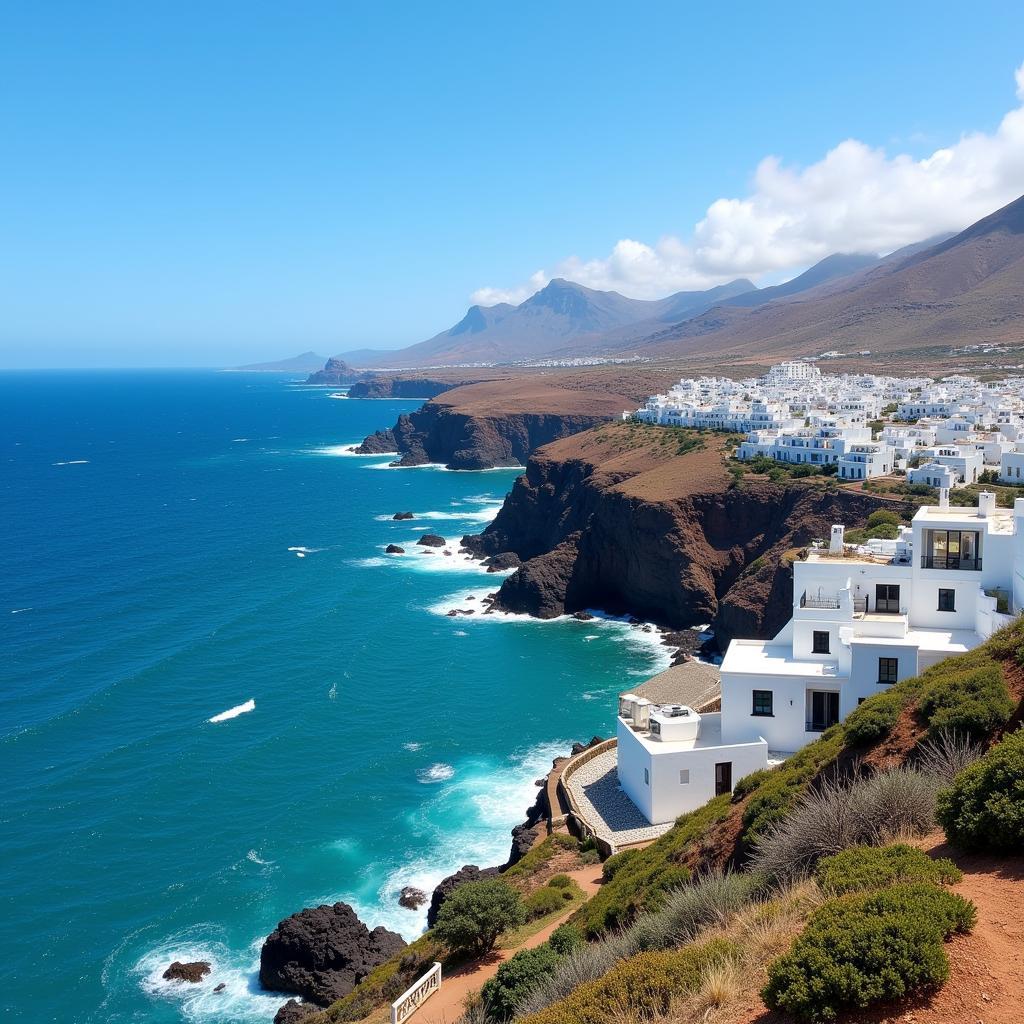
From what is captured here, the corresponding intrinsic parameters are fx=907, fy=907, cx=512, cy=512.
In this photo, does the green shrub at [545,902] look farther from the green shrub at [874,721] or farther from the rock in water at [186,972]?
the rock in water at [186,972]

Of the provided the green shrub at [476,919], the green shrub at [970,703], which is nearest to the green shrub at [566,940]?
the green shrub at [476,919]

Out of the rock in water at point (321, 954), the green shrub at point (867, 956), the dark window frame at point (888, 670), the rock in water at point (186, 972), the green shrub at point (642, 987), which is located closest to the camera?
the green shrub at point (867, 956)

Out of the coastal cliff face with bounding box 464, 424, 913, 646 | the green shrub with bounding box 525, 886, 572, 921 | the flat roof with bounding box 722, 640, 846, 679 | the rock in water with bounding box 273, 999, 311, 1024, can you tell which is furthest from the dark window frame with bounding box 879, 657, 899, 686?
the coastal cliff face with bounding box 464, 424, 913, 646

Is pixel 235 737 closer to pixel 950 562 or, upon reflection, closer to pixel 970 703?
pixel 950 562

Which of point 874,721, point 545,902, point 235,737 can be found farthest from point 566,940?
→ point 235,737

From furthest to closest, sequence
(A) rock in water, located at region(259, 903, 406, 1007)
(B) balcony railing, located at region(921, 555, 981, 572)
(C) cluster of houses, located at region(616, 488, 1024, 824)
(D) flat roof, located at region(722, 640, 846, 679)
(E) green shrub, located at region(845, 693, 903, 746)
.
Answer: (A) rock in water, located at region(259, 903, 406, 1007), (B) balcony railing, located at region(921, 555, 981, 572), (D) flat roof, located at region(722, 640, 846, 679), (C) cluster of houses, located at region(616, 488, 1024, 824), (E) green shrub, located at region(845, 693, 903, 746)

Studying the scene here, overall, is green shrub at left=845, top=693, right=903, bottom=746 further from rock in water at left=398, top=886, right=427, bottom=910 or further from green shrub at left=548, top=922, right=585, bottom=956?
rock in water at left=398, top=886, right=427, bottom=910
